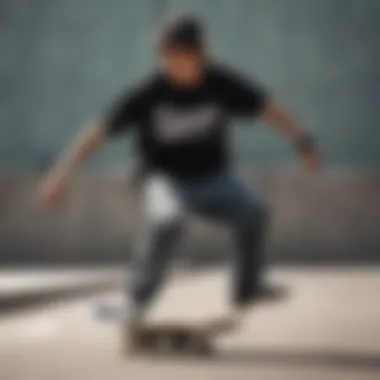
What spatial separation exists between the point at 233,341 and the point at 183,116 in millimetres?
992

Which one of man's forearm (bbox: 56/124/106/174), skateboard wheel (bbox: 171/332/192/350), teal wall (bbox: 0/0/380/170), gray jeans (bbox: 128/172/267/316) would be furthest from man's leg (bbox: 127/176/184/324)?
teal wall (bbox: 0/0/380/170)

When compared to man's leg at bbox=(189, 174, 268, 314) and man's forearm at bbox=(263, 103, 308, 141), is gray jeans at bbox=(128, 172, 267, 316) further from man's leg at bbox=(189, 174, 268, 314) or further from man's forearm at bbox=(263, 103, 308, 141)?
man's forearm at bbox=(263, 103, 308, 141)

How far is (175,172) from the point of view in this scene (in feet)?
→ 17.0

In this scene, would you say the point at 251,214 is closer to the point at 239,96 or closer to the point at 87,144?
the point at 239,96

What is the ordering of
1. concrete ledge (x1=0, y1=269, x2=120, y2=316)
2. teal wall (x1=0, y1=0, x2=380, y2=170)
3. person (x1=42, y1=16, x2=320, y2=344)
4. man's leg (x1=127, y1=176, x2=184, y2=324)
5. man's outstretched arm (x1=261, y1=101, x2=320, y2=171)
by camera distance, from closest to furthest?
1. man's leg (x1=127, y1=176, x2=184, y2=324)
2. person (x1=42, y1=16, x2=320, y2=344)
3. man's outstretched arm (x1=261, y1=101, x2=320, y2=171)
4. concrete ledge (x1=0, y1=269, x2=120, y2=316)
5. teal wall (x1=0, y1=0, x2=380, y2=170)

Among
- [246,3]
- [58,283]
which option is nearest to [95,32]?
[246,3]

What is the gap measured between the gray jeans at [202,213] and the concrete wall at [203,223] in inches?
176

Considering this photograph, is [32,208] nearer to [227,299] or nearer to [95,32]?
[95,32]

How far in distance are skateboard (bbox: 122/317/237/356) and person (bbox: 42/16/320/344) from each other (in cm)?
16

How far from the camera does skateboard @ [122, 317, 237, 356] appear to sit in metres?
4.80

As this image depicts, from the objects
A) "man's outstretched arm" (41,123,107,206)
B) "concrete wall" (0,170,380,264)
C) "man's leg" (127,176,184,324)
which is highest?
"concrete wall" (0,170,380,264)

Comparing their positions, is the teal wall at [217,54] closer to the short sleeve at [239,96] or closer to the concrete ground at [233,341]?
the concrete ground at [233,341]

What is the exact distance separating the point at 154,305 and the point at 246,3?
406cm

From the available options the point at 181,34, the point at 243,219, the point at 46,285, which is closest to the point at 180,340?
the point at 243,219
